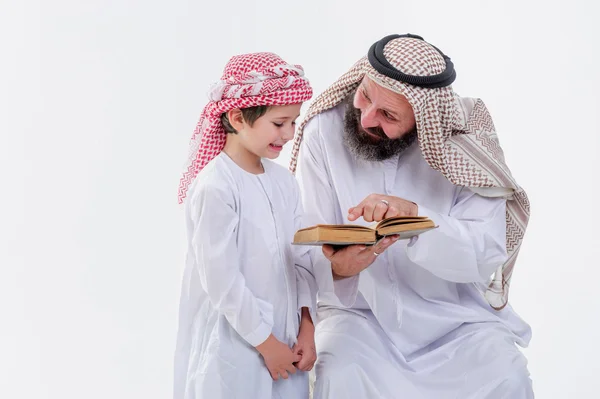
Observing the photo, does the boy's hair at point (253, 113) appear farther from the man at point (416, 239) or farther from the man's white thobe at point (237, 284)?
the man at point (416, 239)

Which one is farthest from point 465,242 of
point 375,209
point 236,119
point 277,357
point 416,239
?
point 236,119

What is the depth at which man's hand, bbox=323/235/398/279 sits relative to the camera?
3.16 meters

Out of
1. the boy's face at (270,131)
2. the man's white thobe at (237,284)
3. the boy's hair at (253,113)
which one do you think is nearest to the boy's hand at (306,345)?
the man's white thobe at (237,284)

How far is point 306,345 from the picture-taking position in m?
3.23

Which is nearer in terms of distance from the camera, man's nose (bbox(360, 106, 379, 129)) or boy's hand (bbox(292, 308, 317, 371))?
boy's hand (bbox(292, 308, 317, 371))

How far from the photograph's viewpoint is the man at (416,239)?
342cm

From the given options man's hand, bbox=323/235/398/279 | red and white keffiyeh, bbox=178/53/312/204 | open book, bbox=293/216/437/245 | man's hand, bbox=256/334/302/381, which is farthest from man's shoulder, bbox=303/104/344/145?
man's hand, bbox=256/334/302/381

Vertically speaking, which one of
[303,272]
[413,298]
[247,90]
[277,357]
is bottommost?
[413,298]

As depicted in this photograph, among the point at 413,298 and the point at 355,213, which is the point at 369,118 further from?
the point at 413,298

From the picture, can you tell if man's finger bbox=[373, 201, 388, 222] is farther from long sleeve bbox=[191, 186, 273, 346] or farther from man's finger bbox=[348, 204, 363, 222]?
long sleeve bbox=[191, 186, 273, 346]

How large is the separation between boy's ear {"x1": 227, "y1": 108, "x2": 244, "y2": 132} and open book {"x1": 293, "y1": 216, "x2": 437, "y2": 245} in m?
0.45

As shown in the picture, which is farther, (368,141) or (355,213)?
(368,141)

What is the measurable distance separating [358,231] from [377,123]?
28.9 inches

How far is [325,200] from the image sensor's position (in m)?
3.70
